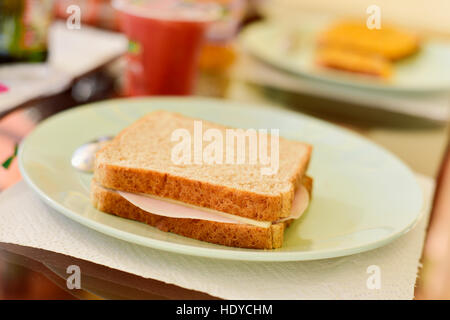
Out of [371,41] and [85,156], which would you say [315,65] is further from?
[85,156]

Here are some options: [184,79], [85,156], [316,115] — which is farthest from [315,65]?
[85,156]

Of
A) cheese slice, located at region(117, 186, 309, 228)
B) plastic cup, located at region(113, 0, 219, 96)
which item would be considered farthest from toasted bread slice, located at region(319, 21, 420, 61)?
cheese slice, located at region(117, 186, 309, 228)

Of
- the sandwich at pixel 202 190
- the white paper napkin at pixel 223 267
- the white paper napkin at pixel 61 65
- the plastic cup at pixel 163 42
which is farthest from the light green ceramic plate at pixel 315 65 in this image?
the white paper napkin at pixel 223 267

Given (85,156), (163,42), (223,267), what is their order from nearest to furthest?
(223,267)
(85,156)
(163,42)

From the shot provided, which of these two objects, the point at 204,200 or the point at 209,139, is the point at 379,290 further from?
the point at 209,139

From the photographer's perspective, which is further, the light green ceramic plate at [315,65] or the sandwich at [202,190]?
the light green ceramic plate at [315,65]

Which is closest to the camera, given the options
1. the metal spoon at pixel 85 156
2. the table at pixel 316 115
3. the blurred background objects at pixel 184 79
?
the table at pixel 316 115

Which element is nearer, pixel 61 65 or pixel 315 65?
pixel 61 65

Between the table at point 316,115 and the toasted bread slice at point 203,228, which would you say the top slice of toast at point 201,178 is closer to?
the toasted bread slice at point 203,228
